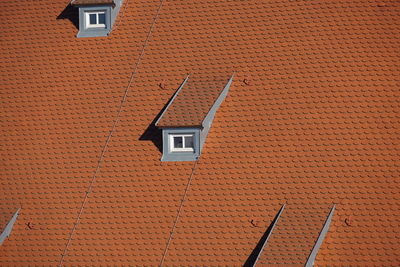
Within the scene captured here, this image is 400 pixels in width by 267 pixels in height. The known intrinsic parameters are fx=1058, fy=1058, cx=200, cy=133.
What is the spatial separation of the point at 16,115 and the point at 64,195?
15.4 feet

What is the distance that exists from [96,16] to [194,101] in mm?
6996

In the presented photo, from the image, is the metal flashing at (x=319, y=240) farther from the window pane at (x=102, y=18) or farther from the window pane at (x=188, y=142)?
the window pane at (x=102, y=18)

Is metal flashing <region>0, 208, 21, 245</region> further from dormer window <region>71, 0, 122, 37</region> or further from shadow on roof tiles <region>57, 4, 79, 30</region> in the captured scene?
shadow on roof tiles <region>57, 4, 79, 30</region>

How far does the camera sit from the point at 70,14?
148 ft

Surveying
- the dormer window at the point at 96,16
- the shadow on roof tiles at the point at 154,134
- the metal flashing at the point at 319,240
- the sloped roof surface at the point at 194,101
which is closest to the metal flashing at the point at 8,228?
the shadow on roof tiles at the point at 154,134

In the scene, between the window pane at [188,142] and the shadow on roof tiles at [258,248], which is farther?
the window pane at [188,142]

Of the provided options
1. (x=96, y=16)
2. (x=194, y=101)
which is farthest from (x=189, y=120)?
(x=96, y=16)

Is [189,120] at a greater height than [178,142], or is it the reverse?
[189,120]

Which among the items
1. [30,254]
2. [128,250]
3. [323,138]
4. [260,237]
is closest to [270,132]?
[323,138]

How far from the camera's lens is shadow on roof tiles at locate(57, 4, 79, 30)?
44.9m

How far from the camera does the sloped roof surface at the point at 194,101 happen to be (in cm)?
3941

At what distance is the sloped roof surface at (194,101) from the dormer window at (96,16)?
4.93 meters

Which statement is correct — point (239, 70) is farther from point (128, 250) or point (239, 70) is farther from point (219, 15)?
point (128, 250)

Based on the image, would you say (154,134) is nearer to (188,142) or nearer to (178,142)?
(178,142)
